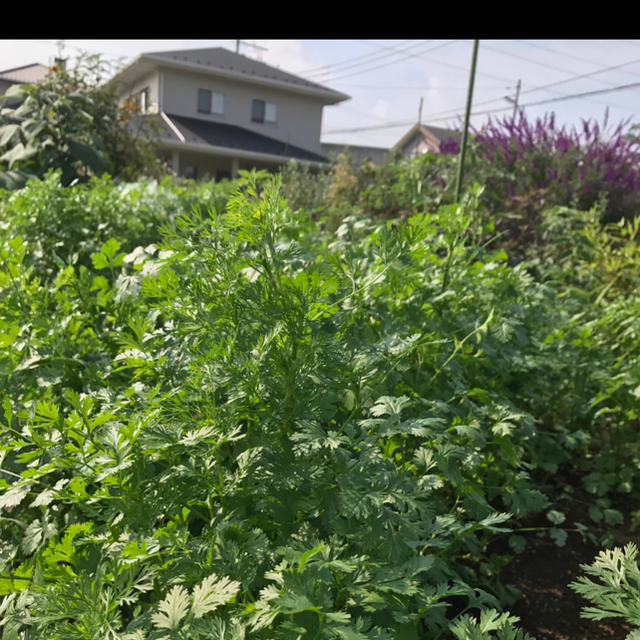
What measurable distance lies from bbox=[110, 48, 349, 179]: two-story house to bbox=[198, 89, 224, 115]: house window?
46mm

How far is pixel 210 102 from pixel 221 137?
2400 millimetres

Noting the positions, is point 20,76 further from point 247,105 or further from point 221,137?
point 247,105

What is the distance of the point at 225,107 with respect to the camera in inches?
1166

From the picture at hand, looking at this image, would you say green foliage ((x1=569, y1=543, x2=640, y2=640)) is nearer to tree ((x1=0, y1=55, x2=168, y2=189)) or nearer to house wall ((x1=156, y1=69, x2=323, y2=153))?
tree ((x1=0, y1=55, x2=168, y2=189))

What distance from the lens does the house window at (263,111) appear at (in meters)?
30.5

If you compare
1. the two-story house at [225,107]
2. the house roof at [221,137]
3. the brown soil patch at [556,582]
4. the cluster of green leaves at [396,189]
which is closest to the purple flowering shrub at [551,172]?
the cluster of green leaves at [396,189]

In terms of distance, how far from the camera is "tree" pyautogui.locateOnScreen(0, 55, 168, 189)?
7.00 metres

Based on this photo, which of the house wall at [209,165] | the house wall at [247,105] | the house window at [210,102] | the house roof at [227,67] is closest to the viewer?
the house roof at [227,67]

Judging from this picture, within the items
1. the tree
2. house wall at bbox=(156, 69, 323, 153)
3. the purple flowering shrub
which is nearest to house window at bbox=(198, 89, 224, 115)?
house wall at bbox=(156, 69, 323, 153)

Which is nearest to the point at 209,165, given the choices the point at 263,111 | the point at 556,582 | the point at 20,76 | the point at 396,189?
the point at 263,111

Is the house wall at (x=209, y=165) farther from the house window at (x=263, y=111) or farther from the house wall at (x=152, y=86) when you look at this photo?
the house wall at (x=152, y=86)

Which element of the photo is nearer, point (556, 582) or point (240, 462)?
point (240, 462)

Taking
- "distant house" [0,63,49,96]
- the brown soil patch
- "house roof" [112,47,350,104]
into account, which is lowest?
the brown soil patch

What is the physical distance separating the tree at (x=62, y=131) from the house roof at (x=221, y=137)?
15.7m
